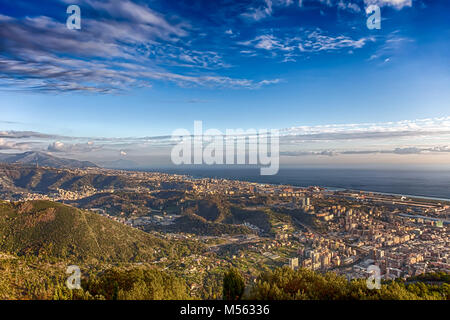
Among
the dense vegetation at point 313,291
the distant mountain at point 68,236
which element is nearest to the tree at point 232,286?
the dense vegetation at point 313,291

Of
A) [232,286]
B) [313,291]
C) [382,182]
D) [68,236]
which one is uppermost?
[313,291]

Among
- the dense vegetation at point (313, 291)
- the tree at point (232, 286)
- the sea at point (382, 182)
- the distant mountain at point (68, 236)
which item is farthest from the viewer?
the sea at point (382, 182)

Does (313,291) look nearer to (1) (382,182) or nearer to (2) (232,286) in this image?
(2) (232,286)

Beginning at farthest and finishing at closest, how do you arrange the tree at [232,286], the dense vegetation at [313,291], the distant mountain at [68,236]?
the distant mountain at [68,236] → the tree at [232,286] → the dense vegetation at [313,291]

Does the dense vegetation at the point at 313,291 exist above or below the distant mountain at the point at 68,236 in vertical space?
above

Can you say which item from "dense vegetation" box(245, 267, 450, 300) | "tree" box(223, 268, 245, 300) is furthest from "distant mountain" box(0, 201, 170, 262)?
"dense vegetation" box(245, 267, 450, 300)

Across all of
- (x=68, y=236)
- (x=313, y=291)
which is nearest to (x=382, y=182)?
(x=68, y=236)

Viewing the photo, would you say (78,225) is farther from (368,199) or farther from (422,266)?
(368,199)

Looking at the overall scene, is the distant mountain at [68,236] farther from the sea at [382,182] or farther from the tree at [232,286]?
the sea at [382,182]
